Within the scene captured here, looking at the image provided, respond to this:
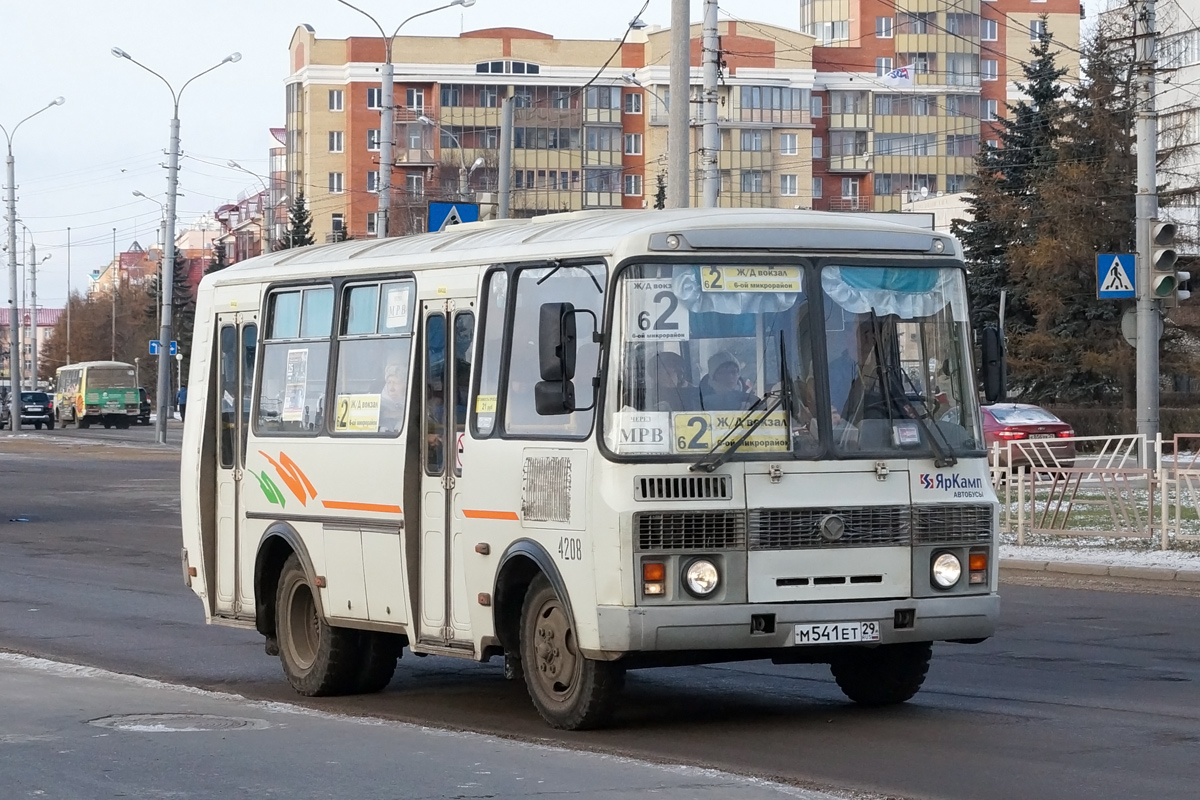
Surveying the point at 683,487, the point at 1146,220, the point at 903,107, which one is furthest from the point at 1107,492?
the point at 903,107

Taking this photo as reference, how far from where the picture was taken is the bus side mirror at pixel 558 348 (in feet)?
28.9

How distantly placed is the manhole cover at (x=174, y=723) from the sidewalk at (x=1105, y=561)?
1054 cm

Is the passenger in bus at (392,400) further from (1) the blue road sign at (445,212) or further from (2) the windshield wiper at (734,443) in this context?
(1) the blue road sign at (445,212)

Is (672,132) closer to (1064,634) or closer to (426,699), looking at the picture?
(1064,634)

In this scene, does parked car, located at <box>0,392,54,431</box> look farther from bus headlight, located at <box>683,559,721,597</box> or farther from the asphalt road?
bus headlight, located at <box>683,559,721,597</box>

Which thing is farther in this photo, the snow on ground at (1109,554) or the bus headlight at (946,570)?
the snow on ground at (1109,554)

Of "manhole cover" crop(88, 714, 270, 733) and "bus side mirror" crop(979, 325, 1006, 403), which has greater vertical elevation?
"bus side mirror" crop(979, 325, 1006, 403)

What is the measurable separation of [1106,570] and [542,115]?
96245 mm

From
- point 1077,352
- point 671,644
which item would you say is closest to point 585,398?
point 671,644

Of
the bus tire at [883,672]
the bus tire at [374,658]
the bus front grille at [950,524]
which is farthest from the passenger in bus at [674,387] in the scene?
the bus tire at [374,658]

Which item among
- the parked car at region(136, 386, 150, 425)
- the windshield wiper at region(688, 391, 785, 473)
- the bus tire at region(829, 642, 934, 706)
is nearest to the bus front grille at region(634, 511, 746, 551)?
the windshield wiper at region(688, 391, 785, 473)

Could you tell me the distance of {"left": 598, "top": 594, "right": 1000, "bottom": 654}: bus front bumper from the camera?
874cm

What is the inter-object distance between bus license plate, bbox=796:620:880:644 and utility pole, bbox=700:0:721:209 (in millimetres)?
16865

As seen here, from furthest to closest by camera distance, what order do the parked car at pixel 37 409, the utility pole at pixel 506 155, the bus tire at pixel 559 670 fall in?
the parked car at pixel 37 409 → the utility pole at pixel 506 155 → the bus tire at pixel 559 670
